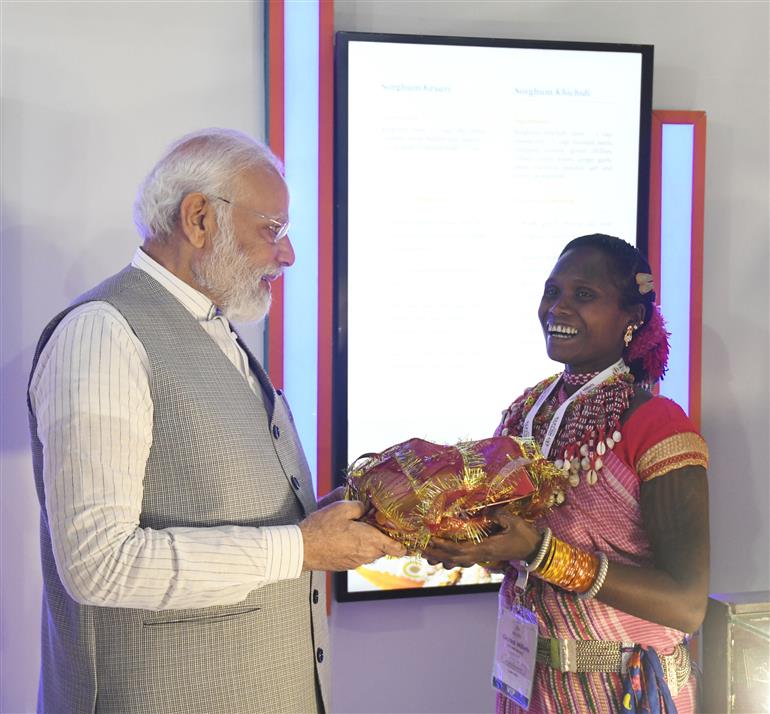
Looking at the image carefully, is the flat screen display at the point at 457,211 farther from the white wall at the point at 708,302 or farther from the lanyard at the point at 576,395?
the lanyard at the point at 576,395

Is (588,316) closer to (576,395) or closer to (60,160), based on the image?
(576,395)

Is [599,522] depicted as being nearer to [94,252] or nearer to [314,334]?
[314,334]

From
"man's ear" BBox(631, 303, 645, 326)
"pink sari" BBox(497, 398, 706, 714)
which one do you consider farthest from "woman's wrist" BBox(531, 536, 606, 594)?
"man's ear" BBox(631, 303, 645, 326)

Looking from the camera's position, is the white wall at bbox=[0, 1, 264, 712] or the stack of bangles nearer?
the stack of bangles

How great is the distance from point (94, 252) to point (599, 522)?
176 centimetres

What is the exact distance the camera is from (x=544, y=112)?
290 cm

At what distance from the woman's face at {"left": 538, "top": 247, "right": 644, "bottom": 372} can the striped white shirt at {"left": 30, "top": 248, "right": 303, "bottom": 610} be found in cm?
77

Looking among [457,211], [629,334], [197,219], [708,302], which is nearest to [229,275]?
[197,219]

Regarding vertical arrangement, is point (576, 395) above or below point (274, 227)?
below

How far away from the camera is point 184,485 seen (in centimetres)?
158

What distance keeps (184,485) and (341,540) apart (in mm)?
310

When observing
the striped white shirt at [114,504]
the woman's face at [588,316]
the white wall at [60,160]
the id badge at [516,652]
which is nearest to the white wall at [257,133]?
the white wall at [60,160]

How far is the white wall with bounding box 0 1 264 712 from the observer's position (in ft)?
8.55

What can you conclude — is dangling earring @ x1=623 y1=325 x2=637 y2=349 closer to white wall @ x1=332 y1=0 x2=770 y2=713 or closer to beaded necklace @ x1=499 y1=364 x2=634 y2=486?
beaded necklace @ x1=499 y1=364 x2=634 y2=486
